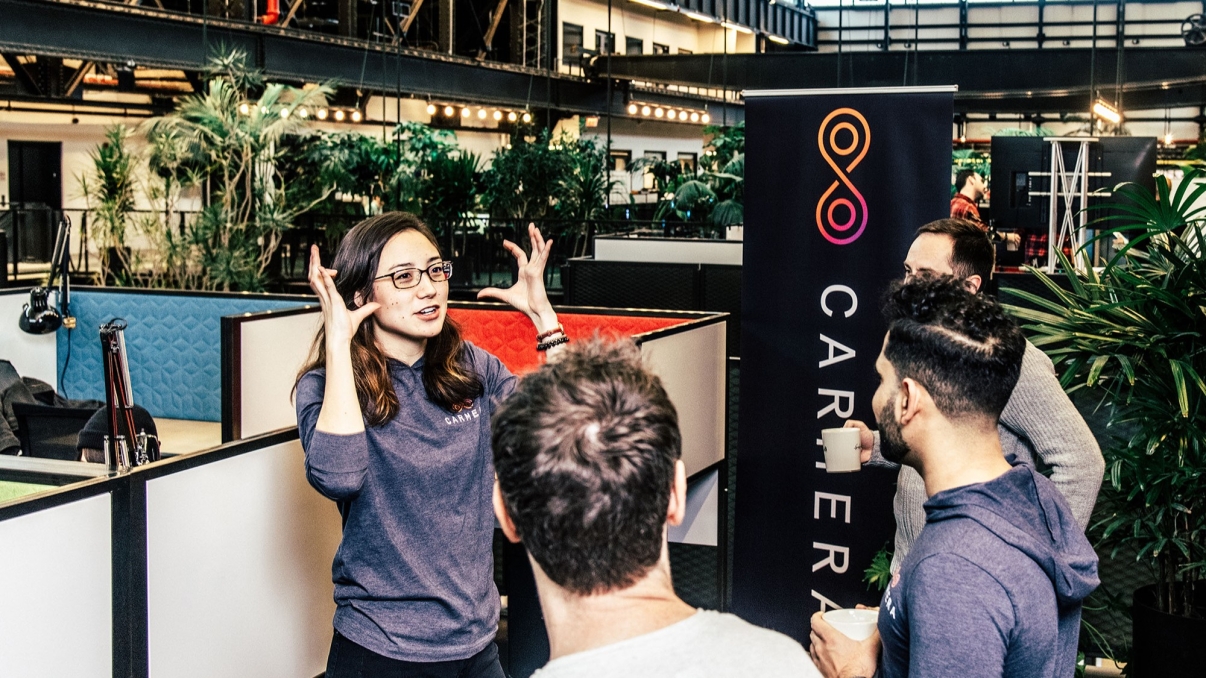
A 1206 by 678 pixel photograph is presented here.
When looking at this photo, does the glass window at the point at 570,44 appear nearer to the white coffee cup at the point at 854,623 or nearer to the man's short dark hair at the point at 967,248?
the man's short dark hair at the point at 967,248

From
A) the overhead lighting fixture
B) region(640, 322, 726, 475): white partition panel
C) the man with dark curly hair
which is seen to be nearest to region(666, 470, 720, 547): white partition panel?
region(640, 322, 726, 475): white partition panel

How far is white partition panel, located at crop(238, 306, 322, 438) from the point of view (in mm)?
4305

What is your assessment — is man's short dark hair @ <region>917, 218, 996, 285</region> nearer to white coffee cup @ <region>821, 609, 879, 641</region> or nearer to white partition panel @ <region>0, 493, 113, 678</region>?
white coffee cup @ <region>821, 609, 879, 641</region>

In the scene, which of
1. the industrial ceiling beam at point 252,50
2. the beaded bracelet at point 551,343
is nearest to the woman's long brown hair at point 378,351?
the beaded bracelet at point 551,343

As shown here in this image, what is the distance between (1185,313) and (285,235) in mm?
10308

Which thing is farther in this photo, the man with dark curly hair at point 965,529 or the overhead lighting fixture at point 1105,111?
the overhead lighting fixture at point 1105,111

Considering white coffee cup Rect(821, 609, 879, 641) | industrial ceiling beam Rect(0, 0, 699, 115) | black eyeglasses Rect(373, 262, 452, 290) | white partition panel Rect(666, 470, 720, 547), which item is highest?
industrial ceiling beam Rect(0, 0, 699, 115)

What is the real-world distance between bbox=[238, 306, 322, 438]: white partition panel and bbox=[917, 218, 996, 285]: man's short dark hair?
8.41 feet

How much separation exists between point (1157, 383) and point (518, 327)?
2886mm

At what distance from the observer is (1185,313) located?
2.83 meters

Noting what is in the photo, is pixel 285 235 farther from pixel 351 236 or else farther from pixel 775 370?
pixel 351 236

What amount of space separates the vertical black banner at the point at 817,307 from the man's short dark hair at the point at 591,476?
2.41m

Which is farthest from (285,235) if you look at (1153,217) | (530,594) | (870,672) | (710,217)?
(870,672)

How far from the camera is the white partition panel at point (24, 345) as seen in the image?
6242mm
